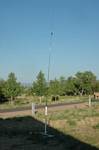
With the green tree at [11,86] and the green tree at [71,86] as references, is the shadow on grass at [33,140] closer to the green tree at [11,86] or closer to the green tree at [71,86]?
the green tree at [11,86]

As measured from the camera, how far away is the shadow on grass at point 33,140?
1492cm

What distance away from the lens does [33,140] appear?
16719 millimetres

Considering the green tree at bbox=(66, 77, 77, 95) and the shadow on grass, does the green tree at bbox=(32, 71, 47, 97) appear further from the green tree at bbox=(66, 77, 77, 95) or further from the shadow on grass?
the shadow on grass

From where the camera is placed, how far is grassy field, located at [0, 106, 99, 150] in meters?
15.2

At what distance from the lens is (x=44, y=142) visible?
1612 cm

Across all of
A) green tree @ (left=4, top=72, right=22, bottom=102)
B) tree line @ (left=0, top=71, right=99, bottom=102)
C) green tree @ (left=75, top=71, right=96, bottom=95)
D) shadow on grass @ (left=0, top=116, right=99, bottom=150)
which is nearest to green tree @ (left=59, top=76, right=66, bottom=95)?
tree line @ (left=0, top=71, right=99, bottom=102)

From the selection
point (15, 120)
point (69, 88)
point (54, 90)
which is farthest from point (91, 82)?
point (15, 120)

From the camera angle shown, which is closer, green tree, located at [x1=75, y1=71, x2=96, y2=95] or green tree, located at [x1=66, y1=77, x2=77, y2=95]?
green tree, located at [x1=75, y1=71, x2=96, y2=95]

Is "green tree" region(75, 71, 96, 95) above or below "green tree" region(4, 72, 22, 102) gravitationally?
above

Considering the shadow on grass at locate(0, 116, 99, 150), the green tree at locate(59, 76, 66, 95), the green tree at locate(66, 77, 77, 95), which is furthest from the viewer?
the green tree at locate(66, 77, 77, 95)

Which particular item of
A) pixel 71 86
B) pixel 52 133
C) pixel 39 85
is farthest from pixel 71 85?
pixel 52 133

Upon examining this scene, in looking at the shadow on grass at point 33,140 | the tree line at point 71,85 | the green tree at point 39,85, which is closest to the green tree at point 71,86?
the tree line at point 71,85

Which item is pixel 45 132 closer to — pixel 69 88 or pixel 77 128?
pixel 77 128

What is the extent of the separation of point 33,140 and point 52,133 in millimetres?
2309
